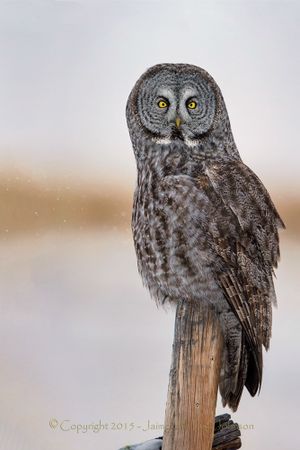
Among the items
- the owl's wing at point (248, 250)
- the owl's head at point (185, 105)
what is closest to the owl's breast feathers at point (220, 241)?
the owl's wing at point (248, 250)

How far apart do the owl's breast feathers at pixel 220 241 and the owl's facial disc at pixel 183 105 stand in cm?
15

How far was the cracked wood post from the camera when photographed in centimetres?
168

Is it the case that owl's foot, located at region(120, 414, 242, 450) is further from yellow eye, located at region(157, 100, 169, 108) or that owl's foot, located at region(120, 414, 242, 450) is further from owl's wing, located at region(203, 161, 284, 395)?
yellow eye, located at region(157, 100, 169, 108)

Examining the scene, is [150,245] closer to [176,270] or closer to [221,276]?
[176,270]

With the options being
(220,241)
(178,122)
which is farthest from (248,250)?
(178,122)

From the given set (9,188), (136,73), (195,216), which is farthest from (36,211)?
(195,216)

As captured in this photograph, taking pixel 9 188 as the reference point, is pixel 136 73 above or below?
above

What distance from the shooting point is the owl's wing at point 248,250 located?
1.81 m

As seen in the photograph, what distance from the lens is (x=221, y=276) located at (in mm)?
1826

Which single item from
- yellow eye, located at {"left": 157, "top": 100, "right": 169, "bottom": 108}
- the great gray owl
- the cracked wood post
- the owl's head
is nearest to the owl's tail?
the great gray owl

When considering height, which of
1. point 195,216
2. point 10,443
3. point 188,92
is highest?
point 188,92

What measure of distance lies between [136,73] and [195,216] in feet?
2.52

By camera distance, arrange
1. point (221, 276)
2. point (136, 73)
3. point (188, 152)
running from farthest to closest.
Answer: point (136, 73) < point (188, 152) < point (221, 276)

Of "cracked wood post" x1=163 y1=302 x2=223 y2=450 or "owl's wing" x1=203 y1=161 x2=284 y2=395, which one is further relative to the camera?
"owl's wing" x1=203 y1=161 x2=284 y2=395
